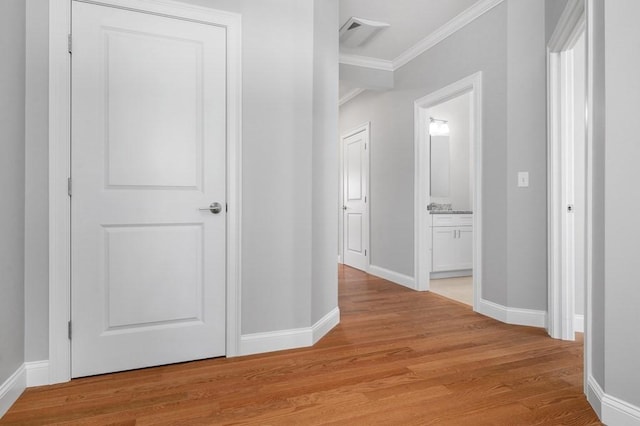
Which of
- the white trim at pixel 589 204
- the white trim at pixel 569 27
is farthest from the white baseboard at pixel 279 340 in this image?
the white trim at pixel 569 27

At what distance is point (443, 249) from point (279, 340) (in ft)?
9.70

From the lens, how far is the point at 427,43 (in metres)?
3.74

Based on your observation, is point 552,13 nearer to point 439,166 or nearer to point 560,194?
point 560,194

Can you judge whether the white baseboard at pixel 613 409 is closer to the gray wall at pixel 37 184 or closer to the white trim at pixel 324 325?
the white trim at pixel 324 325

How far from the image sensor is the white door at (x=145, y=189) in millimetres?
1886

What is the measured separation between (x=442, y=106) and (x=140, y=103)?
4493 millimetres

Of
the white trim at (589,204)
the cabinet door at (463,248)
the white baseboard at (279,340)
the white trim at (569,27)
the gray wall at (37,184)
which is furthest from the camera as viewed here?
the cabinet door at (463,248)

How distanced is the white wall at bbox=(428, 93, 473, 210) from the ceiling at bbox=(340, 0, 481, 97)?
185 centimetres

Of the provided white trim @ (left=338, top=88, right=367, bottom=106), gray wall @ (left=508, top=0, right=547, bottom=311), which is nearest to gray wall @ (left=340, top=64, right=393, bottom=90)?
white trim @ (left=338, top=88, right=367, bottom=106)

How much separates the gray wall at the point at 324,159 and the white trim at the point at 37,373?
4.92 feet

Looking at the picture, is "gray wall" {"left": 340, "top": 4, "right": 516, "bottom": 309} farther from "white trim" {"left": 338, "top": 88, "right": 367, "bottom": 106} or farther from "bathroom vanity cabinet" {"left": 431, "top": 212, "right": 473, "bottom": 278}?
"bathroom vanity cabinet" {"left": 431, "top": 212, "right": 473, "bottom": 278}

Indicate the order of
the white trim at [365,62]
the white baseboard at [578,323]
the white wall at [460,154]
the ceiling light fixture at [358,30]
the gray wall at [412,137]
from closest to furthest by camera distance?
the white baseboard at [578,323] → the gray wall at [412,137] → the ceiling light fixture at [358,30] → the white trim at [365,62] → the white wall at [460,154]

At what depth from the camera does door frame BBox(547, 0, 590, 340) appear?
2.50 meters

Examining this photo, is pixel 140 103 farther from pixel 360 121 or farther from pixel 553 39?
pixel 360 121
